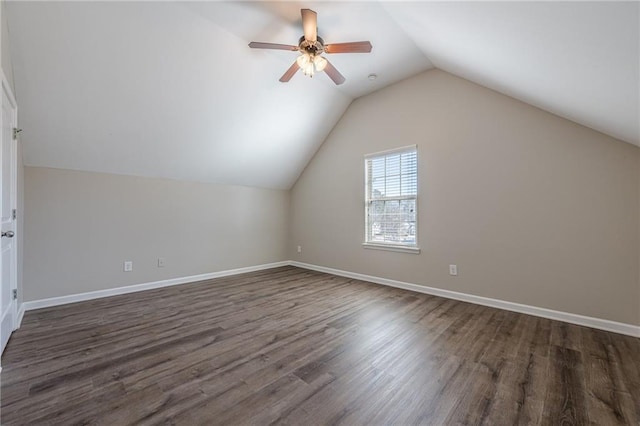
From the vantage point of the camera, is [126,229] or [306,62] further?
[126,229]

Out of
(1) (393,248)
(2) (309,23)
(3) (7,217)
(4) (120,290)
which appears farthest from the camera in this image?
(1) (393,248)

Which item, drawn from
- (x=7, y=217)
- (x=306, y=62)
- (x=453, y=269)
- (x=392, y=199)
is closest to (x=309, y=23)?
(x=306, y=62)

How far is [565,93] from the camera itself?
2.20m

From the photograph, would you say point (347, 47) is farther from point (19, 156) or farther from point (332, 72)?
point (19, 156)

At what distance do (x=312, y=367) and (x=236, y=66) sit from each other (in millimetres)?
3242

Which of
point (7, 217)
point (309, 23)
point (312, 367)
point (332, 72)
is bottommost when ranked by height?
point (312, 367)

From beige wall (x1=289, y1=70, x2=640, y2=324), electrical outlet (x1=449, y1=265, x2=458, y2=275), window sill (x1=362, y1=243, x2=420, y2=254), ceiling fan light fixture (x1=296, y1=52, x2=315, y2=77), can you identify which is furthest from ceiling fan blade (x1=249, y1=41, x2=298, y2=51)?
electrical outlet (x1=449, y1=265, x2=458, y2=275)

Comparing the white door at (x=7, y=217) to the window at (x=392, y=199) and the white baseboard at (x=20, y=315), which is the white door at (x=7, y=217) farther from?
the window at (x=392, y=199)

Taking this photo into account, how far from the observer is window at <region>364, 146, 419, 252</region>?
12.6ft

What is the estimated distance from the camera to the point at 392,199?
13.3ft

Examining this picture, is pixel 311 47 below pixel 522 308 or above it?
above

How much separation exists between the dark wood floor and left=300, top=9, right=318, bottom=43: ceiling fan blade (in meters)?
2.74

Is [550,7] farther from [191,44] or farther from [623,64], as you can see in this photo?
[191,44]

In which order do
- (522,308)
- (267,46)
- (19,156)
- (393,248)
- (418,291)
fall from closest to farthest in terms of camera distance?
(267,46) → (19,156) → (522,308) → (418,291) → (393,248)
